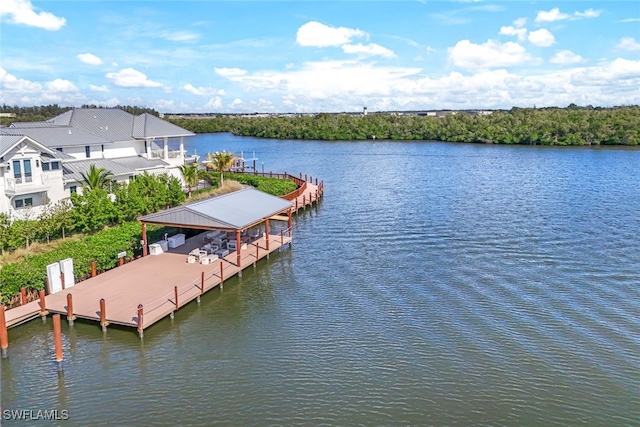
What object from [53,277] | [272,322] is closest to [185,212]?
[53,277]

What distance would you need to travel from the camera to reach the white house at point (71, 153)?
29156 millimetres

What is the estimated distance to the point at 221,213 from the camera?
25.5m

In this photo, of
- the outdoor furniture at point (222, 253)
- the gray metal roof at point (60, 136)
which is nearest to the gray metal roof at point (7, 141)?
the gray metal roof at point (60, 136)

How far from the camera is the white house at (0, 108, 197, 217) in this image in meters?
29.2

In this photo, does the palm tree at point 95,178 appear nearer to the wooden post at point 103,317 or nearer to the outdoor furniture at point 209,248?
the outdoor furniture at point 209,248

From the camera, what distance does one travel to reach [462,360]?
54.5ft

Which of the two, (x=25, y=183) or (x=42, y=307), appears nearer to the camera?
(x=42, y=307)

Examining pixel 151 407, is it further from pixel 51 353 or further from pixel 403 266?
pixel 403 266

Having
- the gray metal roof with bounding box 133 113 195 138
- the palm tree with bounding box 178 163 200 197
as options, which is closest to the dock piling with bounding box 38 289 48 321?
the palm tree with bounding box 178 163 200 197

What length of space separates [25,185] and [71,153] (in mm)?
7548

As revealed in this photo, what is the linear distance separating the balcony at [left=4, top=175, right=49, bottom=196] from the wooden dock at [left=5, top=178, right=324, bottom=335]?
29.8 ft

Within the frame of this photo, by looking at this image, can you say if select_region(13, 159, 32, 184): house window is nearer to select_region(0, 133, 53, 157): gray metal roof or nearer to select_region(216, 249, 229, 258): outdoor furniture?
select_region(0, 133, 53, 157): gray metal roof

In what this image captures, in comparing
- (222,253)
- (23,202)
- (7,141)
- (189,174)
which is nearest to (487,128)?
(189,174)

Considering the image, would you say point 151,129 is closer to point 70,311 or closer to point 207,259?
point 207,259
